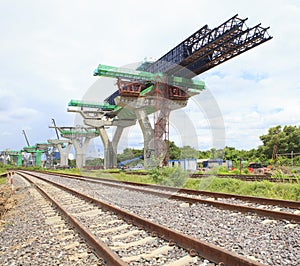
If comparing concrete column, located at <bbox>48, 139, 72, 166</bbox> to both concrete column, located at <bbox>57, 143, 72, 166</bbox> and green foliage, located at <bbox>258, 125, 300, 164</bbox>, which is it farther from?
green foliage, located at <bbox>258, 125, 300, 164</bbox>

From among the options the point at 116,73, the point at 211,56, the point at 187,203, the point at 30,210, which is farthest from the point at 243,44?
the point at 30,210

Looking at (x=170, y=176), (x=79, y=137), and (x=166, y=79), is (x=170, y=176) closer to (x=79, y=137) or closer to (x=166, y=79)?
(x=166, y=79)

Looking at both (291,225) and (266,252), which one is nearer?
(266,252)

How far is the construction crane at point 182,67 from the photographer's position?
23025 millimetres

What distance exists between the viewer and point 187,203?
743 cm

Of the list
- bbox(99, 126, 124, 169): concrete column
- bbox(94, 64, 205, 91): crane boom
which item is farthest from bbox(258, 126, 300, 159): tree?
bbox(99, 126, 124, 169): concrete column

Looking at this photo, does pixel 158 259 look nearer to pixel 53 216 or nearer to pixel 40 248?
pixel 40 248

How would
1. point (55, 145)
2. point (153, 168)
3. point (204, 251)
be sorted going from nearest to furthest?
point (204, 251) < point (153, 168) < point (55, 145)

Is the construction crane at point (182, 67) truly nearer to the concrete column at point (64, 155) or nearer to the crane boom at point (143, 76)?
the crane boom at point (143, 76)

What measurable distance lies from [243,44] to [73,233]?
22690 millimetres

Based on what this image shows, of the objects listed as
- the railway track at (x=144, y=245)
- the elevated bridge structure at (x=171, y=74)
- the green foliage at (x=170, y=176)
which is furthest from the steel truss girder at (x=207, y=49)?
the railway track at (x=144, y=245)

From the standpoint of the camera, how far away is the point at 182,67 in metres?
29.9

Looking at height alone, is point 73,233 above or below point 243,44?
below

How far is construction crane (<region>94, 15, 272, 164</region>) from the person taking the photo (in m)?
23.0
